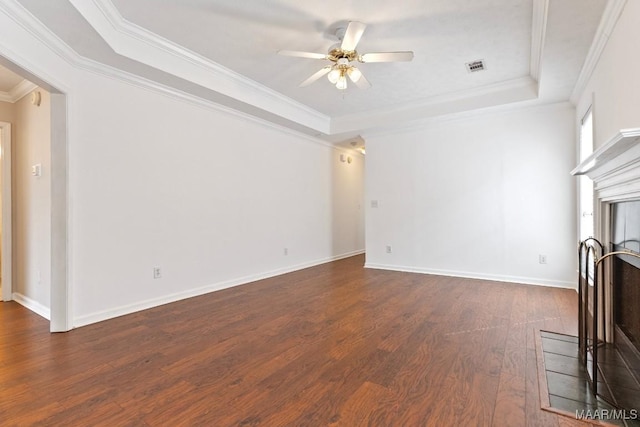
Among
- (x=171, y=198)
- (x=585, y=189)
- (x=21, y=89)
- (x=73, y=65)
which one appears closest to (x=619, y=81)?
(x=585, y=189)

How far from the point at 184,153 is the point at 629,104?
4.09 m

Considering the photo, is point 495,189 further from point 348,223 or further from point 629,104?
point 348,223

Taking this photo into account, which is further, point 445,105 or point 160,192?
point 445,105

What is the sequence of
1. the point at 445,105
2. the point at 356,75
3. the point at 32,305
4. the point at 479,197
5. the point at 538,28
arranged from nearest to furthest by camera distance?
1. the point at 538,28
2. the point at 356,75
3. the point at 32,305
4. the point at 445,105
5. the point at 479,197

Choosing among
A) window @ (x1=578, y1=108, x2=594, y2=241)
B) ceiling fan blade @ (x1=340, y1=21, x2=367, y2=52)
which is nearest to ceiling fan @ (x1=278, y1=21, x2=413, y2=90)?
ceiling fan blade @ (x1=340, y1=21, x2=367, y2=52)

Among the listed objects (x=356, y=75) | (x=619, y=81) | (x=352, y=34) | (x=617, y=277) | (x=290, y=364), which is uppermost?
(x=352, y=34)

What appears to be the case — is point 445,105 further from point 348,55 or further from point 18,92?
point 18,92

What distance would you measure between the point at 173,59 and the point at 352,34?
1925 mm

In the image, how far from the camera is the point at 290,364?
2176mm

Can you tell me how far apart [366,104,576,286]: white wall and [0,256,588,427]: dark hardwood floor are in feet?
3.23

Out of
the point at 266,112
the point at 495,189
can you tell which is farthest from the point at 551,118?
the point at 266,112

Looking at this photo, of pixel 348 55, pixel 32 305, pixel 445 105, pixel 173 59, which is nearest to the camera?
pixel 348 55

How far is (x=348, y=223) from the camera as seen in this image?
712cm

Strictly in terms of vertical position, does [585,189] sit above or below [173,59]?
below
